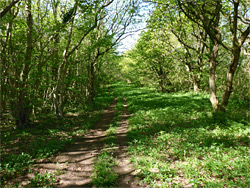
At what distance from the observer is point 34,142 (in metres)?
6.43

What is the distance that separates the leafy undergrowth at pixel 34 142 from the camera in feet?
14.7

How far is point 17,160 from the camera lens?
497 cm

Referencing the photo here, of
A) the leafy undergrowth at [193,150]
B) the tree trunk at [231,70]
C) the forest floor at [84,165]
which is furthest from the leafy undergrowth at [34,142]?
the tree trunk at [231,70]

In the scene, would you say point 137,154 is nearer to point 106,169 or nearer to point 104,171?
point 106,169

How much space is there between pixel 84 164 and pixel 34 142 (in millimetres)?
3040

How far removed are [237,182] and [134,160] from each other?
106 inches

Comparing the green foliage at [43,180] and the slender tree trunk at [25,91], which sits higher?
the slender tree trunk at [25,91]

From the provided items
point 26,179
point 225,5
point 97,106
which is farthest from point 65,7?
point 225,5

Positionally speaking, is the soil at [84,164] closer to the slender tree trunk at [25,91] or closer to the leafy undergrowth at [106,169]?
the leafy undergrowth at [106,169]

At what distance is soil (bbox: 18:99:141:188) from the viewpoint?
4.03 m

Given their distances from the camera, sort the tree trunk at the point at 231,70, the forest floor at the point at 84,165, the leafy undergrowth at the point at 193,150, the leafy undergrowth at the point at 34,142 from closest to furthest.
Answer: the leafy undergrowth at the point at 193,150 → the forest floor at the point at 84,165 → the leafy undergrowth at the point at 34,142 → the tree trunk at the point at 231,70

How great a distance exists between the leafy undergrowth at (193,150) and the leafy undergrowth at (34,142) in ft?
9.91

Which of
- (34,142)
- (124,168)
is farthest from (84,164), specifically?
(34,142)

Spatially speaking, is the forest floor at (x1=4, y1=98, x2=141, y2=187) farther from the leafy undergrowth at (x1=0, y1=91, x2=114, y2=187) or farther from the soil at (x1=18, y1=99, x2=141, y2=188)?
the leafy undergrowth at (x1=0, y1=91, x2=114, y2=187)
